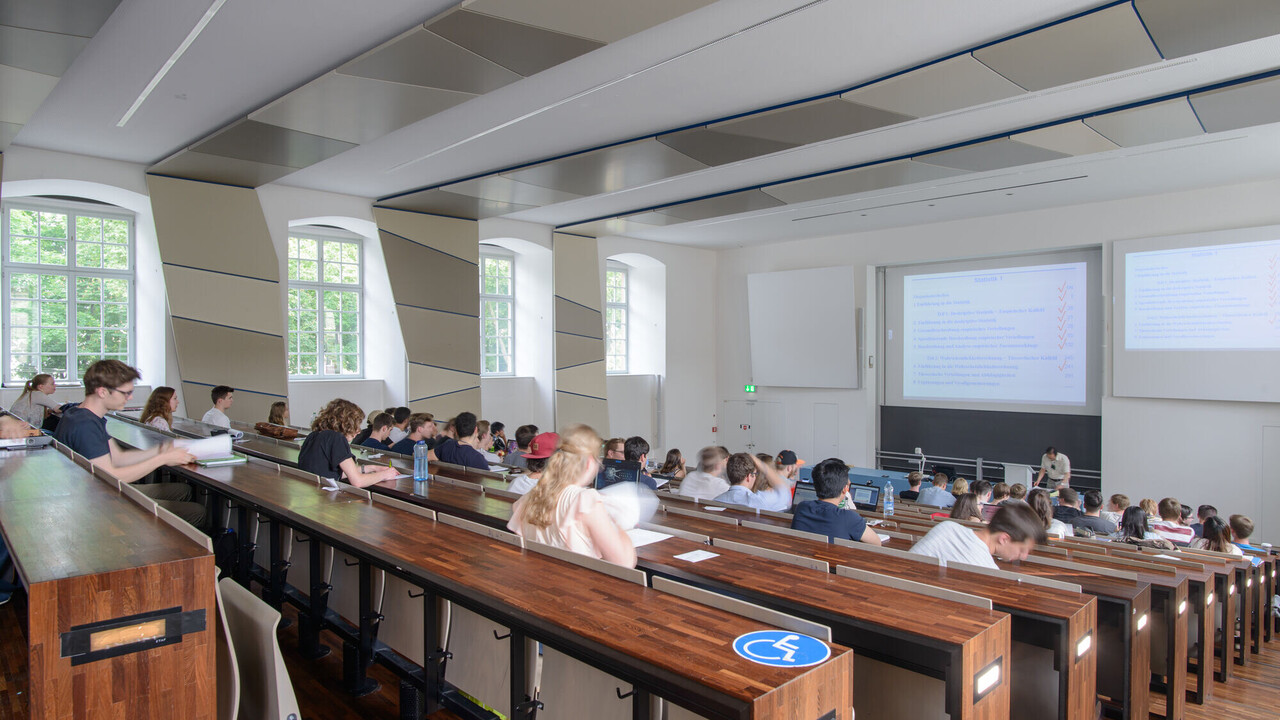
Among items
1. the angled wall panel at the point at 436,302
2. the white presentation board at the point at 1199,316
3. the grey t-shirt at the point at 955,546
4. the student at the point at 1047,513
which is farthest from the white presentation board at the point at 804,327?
the grey t-shirt at the point at 955,546

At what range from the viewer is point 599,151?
6961mm

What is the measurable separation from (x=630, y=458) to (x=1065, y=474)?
7.38 m

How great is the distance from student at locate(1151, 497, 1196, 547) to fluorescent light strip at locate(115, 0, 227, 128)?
8097mm

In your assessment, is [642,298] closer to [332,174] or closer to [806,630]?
[332,174]

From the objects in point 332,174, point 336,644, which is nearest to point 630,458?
point 336,644

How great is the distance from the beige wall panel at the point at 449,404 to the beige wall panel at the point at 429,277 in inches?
46.5

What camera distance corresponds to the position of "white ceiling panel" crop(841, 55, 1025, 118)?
195 inches

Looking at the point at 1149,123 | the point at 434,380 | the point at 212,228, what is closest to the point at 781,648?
the point at 1149,123

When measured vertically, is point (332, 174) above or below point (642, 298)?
above

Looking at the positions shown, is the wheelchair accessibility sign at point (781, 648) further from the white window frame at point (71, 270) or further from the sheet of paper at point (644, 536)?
the white window frame at point (71, 270)

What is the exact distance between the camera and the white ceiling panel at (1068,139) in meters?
6.46

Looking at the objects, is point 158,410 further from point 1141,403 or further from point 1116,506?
point 1141,403

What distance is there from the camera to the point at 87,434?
11.0 ft

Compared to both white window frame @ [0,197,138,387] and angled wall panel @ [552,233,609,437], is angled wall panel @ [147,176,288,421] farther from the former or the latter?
angled wall panel @ [552,233,609,437]
